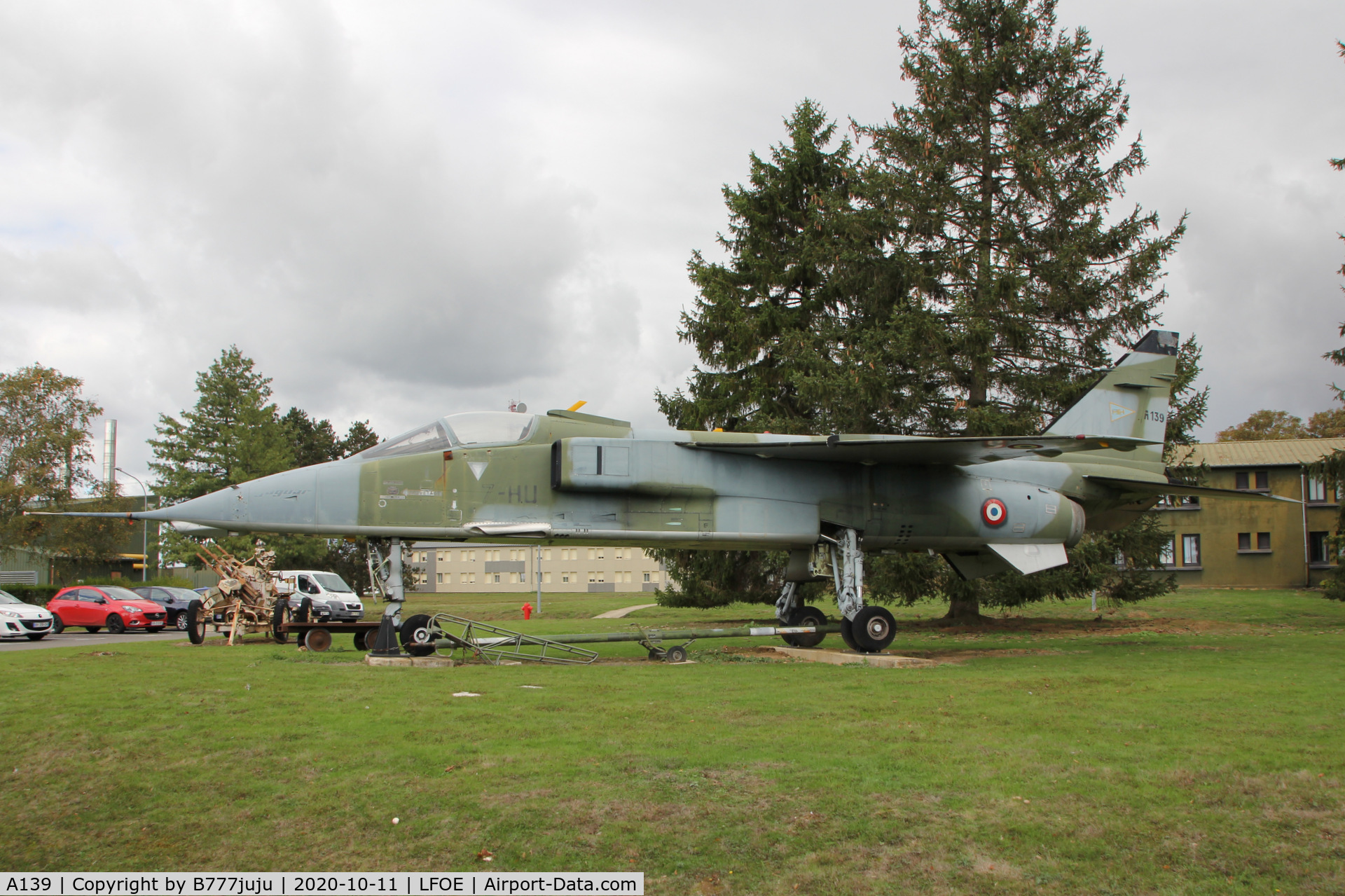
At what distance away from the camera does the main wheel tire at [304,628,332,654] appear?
17406mm

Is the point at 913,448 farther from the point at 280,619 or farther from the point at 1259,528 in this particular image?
the point at 1259,528

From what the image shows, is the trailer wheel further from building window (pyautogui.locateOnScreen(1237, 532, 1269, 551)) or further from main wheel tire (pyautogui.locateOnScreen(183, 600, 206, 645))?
building window (pyautogui.locateOnScreen(1237, 532, 1269, 551))

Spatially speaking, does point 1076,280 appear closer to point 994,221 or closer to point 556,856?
point 994,221

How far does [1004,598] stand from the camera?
2238 cm

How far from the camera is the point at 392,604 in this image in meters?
13.4

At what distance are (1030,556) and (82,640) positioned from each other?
2368 cm

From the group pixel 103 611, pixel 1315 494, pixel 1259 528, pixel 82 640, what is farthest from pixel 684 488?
pixel 1315 494

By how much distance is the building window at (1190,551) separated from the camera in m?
46.6

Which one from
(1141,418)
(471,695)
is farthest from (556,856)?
(1141,418)

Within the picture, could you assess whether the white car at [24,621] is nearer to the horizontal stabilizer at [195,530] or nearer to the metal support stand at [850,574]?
the horizontal stabilizer at [195,530]

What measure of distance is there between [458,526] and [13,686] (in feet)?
18.3

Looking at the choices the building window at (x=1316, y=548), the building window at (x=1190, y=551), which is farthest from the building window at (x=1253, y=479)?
the building window at (x=1190, y=551)

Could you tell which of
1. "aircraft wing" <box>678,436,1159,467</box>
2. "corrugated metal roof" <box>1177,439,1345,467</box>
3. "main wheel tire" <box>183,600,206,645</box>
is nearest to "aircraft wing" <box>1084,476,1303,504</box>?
"aircraft wing" <box>678,436,1159,467</box>

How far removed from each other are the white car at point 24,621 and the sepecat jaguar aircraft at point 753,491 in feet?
45.8
